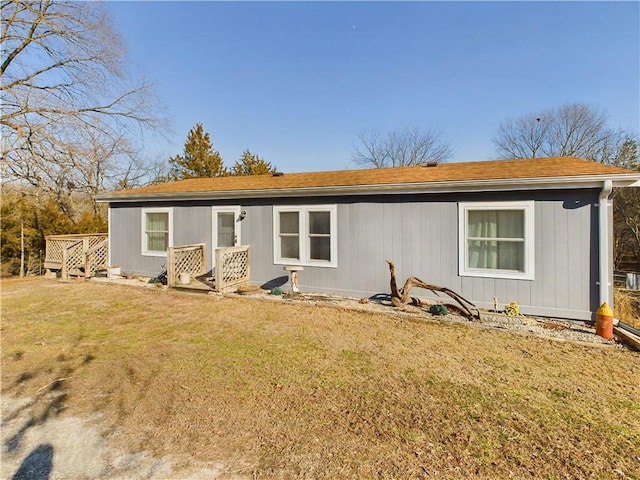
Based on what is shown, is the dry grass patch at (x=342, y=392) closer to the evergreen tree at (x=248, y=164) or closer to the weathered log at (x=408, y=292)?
→ the weathered log at (x=408, y=292)

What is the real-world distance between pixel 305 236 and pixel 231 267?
6.50ft

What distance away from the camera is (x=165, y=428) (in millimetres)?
2738

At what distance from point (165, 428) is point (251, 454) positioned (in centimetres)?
83

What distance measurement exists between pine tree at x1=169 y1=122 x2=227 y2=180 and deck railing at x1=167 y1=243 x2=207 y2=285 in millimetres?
19019

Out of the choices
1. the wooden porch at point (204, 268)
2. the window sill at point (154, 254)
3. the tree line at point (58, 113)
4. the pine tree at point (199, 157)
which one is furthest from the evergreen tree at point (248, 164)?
the wooden porch at point (204, 268)

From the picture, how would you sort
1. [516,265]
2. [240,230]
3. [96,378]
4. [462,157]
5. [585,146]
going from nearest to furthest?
[96,378]
[516,265]
[240,230]
[585,146]
[462,157]

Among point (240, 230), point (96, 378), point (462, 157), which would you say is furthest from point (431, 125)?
point (96, 378)

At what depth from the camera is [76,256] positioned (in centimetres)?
1054

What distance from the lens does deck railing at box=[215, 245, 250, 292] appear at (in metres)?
7.79

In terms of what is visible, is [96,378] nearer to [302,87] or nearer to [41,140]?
[41,140]

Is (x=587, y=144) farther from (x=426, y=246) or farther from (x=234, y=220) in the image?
(x=234, y=220)

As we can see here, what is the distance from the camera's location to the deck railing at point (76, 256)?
404 inches

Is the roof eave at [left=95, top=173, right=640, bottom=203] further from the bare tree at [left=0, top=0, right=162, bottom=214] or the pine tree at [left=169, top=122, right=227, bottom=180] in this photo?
the pine tree at [left=169, top=122, right=227, bottom=180]

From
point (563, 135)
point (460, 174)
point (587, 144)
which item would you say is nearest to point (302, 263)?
point (460, 174)
